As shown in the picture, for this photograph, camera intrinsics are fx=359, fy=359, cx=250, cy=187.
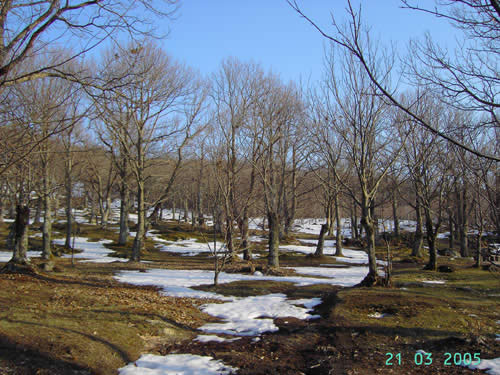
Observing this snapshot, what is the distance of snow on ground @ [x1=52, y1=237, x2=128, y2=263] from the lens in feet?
61.8

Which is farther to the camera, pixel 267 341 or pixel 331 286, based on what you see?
pixel 331 286

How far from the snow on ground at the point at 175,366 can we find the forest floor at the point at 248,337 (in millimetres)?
159

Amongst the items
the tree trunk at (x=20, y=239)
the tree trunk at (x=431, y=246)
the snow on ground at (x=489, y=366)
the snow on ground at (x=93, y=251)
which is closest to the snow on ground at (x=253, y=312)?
the snow on ground at (x=489, y=366)

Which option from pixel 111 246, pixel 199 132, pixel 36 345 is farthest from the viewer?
pixel 111 246

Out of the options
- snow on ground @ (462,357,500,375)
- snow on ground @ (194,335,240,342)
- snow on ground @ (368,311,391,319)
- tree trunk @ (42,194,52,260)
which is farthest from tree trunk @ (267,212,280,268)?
snow on ground @ (462,357,500,375)

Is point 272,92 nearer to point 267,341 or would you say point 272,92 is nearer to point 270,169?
point 270,169

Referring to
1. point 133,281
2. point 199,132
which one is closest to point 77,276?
point 133,281

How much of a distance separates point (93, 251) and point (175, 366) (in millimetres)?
18986

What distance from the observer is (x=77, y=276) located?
11477 mm

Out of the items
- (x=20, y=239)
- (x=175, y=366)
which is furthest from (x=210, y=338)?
(x=20, y=239)

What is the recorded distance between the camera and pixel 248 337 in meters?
6.38

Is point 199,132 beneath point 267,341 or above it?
above

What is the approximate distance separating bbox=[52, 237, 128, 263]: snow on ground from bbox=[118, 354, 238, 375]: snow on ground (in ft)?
45.5

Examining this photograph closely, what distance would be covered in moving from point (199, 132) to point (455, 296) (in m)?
13.2
